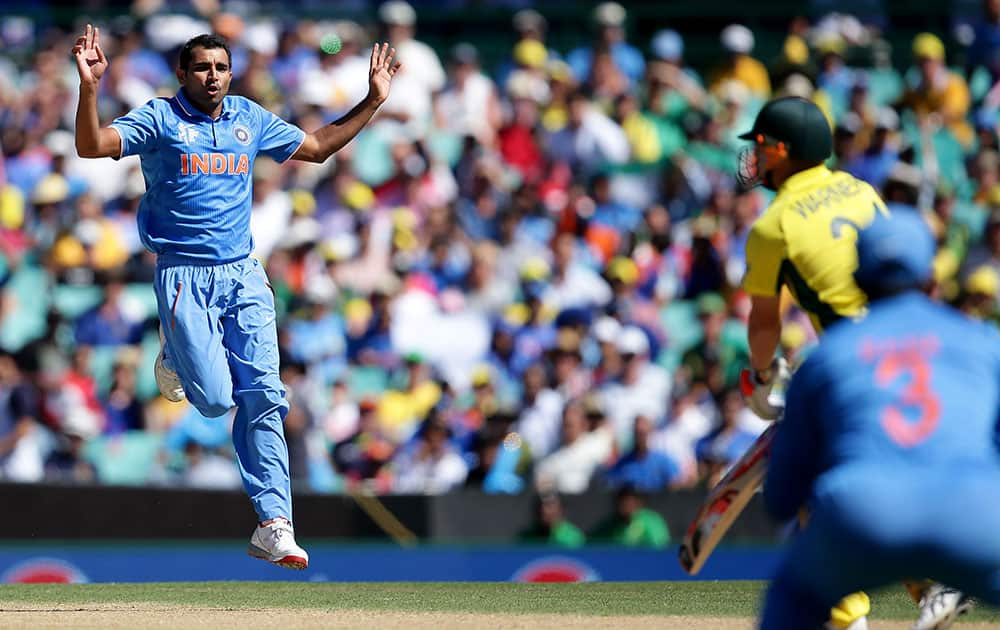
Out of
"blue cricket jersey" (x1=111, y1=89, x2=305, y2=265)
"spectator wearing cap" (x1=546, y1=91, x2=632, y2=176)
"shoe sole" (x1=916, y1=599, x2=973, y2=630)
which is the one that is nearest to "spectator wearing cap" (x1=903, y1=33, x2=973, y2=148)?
"spectator wearing cap" (x1=546, y1=91, x2=632, y2=176)

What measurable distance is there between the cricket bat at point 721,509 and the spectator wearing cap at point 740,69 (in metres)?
10.1

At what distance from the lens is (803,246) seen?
21.5 ft

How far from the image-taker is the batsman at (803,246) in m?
6.55

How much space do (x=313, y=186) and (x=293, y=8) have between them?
3328 millimetres

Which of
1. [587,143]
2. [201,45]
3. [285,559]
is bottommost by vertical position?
[285,559]

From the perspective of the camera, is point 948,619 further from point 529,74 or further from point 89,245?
point 529,74

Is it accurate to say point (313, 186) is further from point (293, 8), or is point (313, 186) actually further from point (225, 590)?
point (225, 590)

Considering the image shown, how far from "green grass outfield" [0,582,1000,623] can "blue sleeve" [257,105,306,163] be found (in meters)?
2.11

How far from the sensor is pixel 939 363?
4.58 metres

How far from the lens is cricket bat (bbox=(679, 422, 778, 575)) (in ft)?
21.0

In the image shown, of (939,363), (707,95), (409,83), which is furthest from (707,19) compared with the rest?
(939,363)

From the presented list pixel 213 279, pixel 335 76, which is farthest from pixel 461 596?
pixel 335 76

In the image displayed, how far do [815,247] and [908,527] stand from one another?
236cm

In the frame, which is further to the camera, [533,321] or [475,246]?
[475,246]
